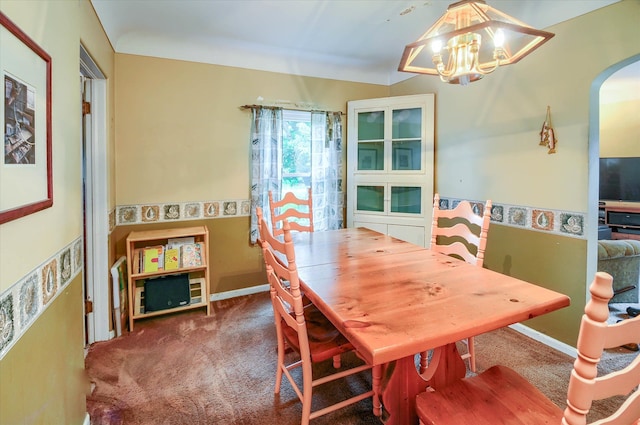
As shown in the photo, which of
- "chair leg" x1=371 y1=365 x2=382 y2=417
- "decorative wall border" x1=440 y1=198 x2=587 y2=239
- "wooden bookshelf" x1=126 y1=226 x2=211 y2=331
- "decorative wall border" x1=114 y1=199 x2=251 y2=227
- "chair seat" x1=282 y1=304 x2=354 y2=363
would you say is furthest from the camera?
"decorative wall border" x1=114 y1=199 x2=251 y2=227

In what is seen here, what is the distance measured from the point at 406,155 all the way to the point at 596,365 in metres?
2.98

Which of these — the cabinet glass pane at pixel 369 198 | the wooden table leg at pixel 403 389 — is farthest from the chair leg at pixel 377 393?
the cabinet glass pane at pixel 369 198

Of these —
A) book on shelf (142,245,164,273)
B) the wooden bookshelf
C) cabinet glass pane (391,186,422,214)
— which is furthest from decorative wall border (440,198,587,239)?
book on shelf (142,245,164,273)

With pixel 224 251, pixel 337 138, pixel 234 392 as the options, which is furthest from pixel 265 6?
pixel 234 392

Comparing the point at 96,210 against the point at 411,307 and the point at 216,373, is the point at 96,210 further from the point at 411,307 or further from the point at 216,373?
the point at 411,307

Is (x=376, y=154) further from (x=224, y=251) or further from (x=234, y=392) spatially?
(x=234, y=392)

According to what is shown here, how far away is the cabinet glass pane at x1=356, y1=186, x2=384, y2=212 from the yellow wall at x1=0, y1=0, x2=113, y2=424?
A: 2685 millimetres

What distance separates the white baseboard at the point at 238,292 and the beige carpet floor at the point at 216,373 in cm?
Result: 41

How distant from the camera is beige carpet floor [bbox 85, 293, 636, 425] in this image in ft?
5.70

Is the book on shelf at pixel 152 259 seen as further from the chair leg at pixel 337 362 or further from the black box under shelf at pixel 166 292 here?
the chair leg at pixel 337 362

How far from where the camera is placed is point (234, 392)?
6.26 feet

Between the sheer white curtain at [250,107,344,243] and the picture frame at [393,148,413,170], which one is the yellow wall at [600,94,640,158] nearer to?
the picture frame at [393,148,413,170]

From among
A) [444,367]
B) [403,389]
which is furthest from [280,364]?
[444,367]

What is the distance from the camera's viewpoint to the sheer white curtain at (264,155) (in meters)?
3.29
